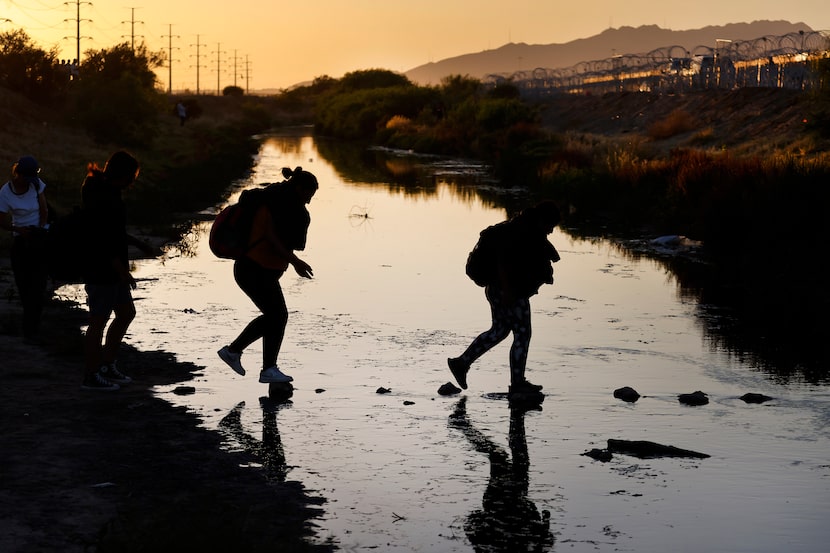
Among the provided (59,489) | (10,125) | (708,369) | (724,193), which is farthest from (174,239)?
(10,125)

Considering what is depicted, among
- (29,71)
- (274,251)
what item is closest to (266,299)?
(274,251)

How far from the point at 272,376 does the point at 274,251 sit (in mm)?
999

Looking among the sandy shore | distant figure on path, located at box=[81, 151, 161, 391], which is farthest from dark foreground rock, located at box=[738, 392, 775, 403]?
distant figure on path, located at box=[81, 151, 161, 391]

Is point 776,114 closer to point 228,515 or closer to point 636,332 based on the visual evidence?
point 636,332

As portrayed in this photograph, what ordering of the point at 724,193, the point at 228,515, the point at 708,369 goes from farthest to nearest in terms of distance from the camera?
1. the point at 724,193
2. the point at 708,369
3. the point at 228,515

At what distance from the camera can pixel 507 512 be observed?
6.68 meters

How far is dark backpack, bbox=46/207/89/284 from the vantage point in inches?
370

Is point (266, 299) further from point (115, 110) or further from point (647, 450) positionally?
point (115, 110)

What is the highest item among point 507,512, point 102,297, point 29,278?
point 102,297

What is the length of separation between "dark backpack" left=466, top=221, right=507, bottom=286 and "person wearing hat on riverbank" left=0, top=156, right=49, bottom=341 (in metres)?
4.16

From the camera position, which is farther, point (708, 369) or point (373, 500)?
point (708, 369)

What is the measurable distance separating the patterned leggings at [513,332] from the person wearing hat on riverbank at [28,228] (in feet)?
13.9

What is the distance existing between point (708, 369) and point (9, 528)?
22.9 feet

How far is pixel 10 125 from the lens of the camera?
52.8 meters
